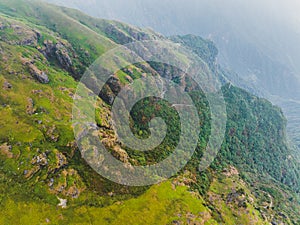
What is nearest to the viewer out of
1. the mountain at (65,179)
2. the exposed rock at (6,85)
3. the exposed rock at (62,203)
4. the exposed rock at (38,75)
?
the mountain at (65,179)

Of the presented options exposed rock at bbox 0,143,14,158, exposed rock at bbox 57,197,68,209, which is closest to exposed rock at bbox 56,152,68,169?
exposed rock at bbox 57,197,68,209

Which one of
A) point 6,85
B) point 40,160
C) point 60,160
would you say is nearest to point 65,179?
point 60,160

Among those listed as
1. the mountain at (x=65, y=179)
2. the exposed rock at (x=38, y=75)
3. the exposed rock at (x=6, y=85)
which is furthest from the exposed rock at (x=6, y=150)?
the exposed rock at (x=38, y=75)

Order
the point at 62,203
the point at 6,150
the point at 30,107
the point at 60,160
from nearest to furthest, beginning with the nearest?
1. the point at 62,203
2. the point at 6,150
3. the point at 60,160
4. the point at 30,107

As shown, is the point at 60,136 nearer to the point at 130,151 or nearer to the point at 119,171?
the point at 119,171

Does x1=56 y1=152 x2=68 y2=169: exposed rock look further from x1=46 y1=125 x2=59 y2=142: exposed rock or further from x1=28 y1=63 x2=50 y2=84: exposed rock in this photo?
x1=28 y1=63 x2=50 y2=84: exposed rock

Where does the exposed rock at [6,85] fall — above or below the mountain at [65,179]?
above

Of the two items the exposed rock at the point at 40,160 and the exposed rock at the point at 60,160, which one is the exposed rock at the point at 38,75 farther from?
the exposed rock at the point at 40,160

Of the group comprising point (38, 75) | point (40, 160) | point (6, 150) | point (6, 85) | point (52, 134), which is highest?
point (38, 75)

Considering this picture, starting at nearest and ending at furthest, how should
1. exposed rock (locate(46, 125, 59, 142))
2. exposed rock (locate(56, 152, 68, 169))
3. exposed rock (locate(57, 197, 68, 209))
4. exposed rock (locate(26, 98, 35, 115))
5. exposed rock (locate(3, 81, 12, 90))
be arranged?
exposed rock (locate(57, 197, 68, 209)) → exposed rock (locate(56, 152, 68, 169)) → exposed rock (locate(46, 125, 59, 142)) → exposed rock (locate(26, 98, 35, 115)) → exposed rock (locate(3, 81, 12, 90))

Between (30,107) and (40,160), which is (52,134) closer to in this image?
(40,160)

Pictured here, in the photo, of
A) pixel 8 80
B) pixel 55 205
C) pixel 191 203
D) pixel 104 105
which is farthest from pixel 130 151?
pixel 8 80
